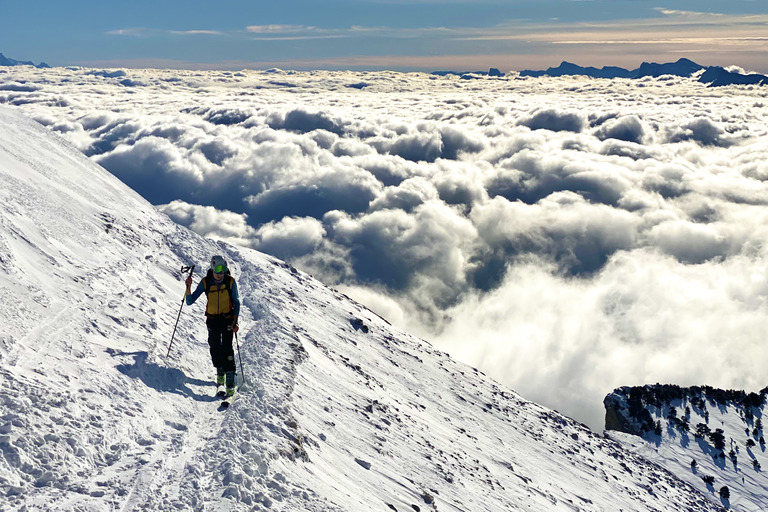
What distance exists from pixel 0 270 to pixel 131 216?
44.6ft

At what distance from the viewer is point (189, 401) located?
11.9m

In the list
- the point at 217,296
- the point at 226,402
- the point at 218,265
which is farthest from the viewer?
the point at 217,296

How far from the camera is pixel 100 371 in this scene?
447 inches

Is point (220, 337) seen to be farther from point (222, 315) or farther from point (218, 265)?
point (218, 265)

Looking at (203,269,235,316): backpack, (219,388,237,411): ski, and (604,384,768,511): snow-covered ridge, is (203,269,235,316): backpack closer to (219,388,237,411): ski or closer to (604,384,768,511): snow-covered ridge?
(219,388,237,411): ski

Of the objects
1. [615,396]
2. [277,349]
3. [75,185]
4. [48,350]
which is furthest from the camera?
[615,396]

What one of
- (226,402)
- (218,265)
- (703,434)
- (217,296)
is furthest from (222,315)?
(703,434)

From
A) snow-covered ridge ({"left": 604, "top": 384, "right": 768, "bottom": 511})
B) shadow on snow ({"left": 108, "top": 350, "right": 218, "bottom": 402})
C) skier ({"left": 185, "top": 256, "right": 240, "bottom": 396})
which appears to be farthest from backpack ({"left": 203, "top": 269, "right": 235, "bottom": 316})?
snow-covered ridge ({"left": 604, "top": 384, "right": 768, "bottom": 511})

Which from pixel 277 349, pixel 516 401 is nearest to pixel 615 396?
pixel 516 401

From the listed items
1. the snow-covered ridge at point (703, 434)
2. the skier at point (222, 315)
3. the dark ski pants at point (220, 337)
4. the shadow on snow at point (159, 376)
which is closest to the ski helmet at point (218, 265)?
the skier at point (222, 315)

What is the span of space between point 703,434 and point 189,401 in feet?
370

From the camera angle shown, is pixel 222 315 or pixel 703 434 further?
pixel 703 434

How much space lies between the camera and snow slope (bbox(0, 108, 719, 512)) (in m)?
8.77

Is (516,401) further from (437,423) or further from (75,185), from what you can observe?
(75,185)
